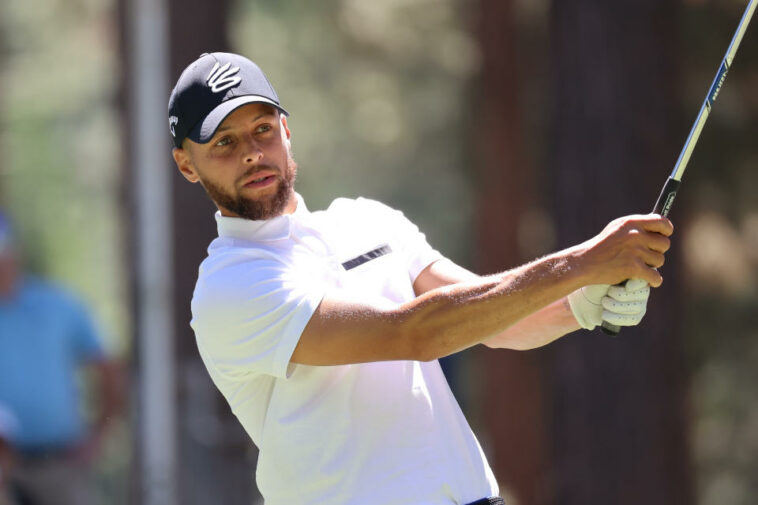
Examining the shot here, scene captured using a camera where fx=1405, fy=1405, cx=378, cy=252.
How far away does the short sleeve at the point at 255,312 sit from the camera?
11.2 ft

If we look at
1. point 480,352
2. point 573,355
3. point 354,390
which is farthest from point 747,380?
point 354,390

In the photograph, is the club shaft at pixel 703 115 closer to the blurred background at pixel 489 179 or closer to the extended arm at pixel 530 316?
the extended arm at pixel 530 316

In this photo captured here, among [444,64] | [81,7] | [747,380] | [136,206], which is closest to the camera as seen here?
[136,206]

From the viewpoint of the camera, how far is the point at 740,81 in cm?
1099

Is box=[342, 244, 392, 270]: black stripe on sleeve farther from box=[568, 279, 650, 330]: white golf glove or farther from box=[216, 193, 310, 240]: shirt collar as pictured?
box=[568, 279, 650, 330]: white golf glove

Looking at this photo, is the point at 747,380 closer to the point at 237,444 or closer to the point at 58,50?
the point at 237,444

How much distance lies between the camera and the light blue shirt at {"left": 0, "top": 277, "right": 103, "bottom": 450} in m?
8.16

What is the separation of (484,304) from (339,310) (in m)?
0.35

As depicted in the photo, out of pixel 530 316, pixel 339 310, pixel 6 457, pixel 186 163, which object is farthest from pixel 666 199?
pixel 6 457

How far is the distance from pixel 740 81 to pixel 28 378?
19.6ft

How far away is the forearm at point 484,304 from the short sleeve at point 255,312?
10.9 inches

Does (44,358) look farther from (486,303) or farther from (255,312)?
(486,303)

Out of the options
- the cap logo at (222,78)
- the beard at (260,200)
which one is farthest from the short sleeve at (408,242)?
the cap logo at (222,78)

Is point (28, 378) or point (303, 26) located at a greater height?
point (303, 26)
